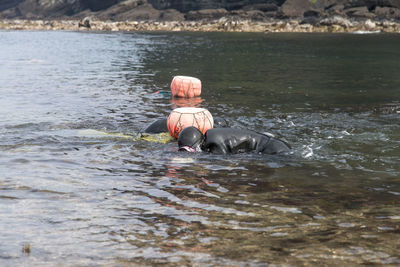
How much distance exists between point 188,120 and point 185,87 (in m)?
6.97

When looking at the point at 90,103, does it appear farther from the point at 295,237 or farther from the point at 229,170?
the point at 295,237

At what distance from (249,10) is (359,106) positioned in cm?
8279

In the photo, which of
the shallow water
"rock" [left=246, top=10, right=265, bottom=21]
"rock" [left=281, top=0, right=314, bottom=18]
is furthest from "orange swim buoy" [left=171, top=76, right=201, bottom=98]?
"rock" [left=281, top=0, right=314, bottom=18]

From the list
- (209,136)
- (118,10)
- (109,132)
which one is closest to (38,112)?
(109,132)

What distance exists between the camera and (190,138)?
958 cm

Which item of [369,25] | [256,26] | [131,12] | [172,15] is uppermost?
[131,12]

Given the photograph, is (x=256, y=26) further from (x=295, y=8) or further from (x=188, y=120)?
(x=188, y=120)

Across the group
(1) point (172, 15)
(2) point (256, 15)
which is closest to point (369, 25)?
(2) point (256, 15)

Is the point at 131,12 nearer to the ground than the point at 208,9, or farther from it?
farther from it

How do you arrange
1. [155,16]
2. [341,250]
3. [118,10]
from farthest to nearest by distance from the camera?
1. [118,10]
2. [155,16]
3. [341,250]

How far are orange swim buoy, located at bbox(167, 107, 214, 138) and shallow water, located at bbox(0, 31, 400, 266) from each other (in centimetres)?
43

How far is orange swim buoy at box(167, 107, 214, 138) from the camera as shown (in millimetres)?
10375

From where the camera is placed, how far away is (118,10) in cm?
11556

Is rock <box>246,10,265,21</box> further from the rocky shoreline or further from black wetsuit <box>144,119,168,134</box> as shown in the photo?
black wetsuit <box>144,119,168,134</box>
